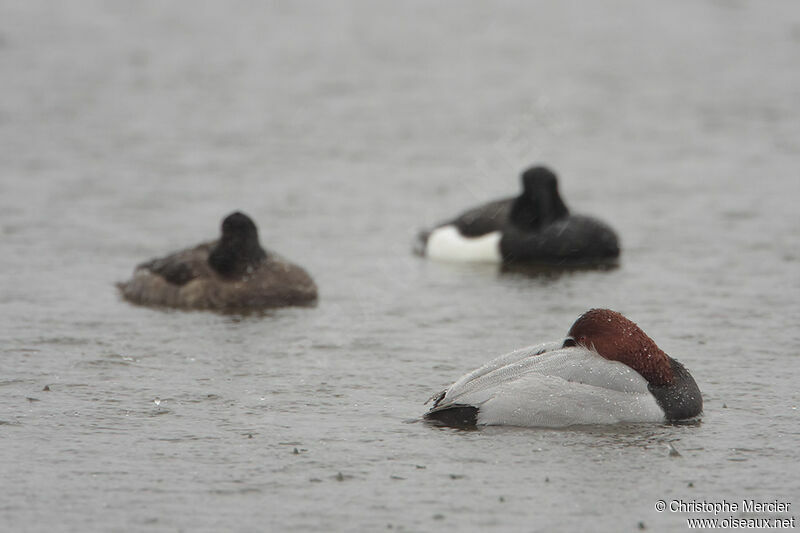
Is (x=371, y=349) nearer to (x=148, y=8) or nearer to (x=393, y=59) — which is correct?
(x=393, y=59)

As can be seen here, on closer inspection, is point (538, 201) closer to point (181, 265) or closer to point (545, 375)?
point (181, 265)

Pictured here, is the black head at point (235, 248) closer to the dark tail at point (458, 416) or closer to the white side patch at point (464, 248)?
the white side patch at point (464, 248)

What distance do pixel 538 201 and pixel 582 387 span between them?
6.91 meters

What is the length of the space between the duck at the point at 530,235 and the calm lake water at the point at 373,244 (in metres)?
0.38

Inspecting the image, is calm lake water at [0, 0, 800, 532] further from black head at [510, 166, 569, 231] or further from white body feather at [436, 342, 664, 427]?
black head at [510, 166, 569, 231]

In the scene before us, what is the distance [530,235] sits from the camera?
50.7ft

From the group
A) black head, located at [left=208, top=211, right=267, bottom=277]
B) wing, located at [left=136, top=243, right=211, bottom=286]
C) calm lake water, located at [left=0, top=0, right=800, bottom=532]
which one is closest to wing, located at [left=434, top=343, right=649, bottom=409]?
calm lake water, located at [left=0, top=0, right=800, bottom=532]

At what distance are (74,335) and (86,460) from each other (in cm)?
343

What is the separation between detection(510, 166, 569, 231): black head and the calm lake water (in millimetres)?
976

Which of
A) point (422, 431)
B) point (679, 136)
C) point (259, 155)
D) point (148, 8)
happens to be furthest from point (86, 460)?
point (148, 8)

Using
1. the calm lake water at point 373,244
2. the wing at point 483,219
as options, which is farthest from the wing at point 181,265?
the wing at point 483,219

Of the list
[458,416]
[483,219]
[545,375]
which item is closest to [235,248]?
[483,219]

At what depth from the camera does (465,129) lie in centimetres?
2214

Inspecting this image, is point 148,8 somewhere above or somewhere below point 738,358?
above
